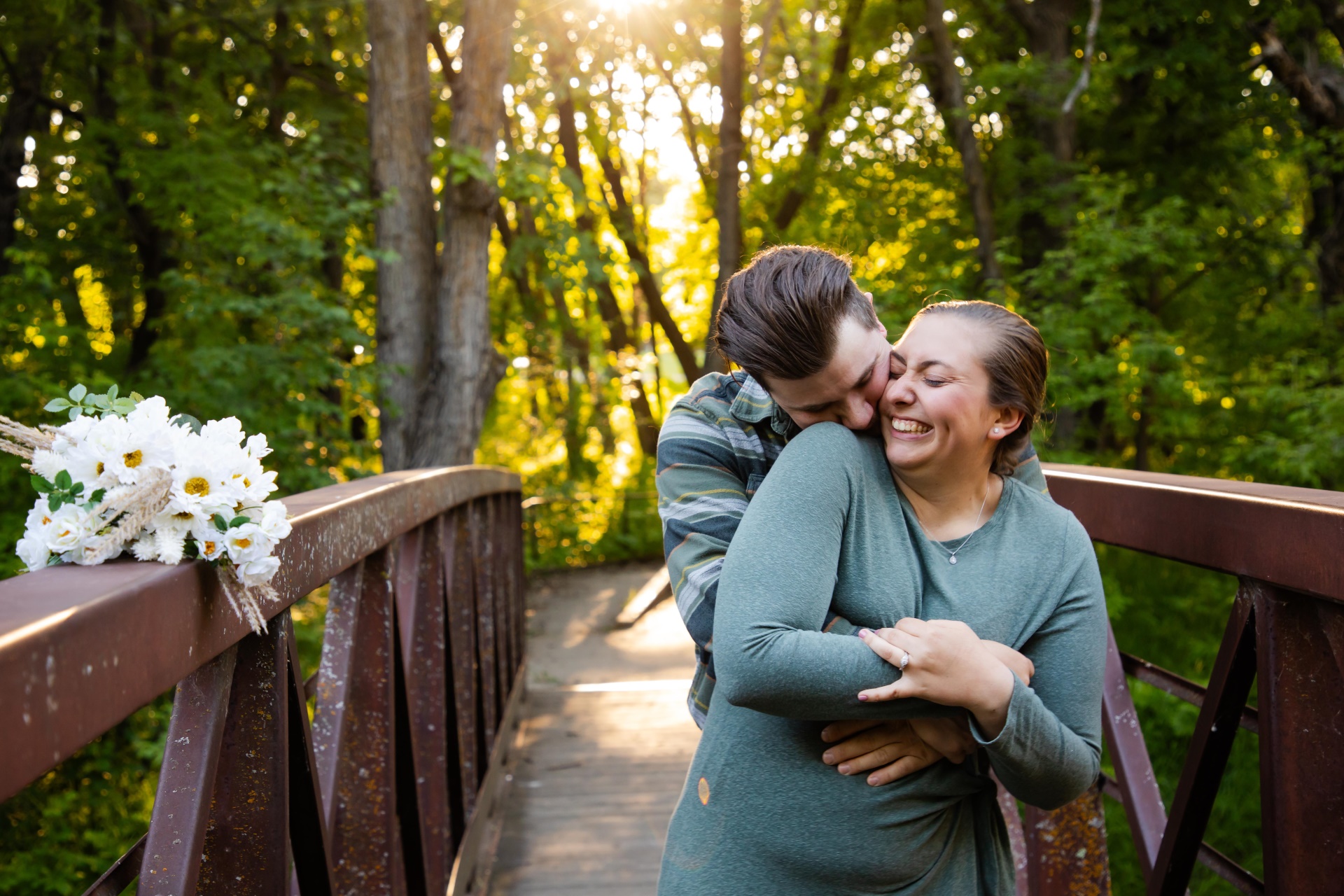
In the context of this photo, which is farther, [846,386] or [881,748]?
[846,386]

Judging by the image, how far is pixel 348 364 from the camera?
618 cm

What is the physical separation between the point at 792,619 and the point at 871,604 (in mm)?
143

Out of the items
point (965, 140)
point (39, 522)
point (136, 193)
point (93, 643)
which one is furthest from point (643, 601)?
point (93, 643)

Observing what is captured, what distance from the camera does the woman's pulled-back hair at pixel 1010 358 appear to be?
1.45m

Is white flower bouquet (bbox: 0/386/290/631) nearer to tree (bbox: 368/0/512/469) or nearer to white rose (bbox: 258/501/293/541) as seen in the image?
white rose (bbox: 258/501/293/541)

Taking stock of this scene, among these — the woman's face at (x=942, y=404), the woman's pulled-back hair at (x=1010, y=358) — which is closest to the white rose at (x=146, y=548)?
the woman's face at (x=942, y=404)

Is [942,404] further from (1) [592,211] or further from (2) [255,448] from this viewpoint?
(1) [592,211]

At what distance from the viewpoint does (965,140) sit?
27.3ft

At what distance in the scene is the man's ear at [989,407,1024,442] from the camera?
57.6 inches

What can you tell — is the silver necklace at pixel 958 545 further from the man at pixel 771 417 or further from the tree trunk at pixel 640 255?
the tree trunk at pixel 640 255

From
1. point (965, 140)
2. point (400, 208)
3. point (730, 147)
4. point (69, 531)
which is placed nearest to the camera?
point (69, 531)

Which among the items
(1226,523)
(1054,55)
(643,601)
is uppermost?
(1054,55)

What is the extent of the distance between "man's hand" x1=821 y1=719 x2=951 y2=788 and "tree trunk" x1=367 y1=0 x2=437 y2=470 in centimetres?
540

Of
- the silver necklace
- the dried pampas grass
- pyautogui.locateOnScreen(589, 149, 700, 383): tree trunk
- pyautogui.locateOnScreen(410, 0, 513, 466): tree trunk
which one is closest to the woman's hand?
the silver necklace
